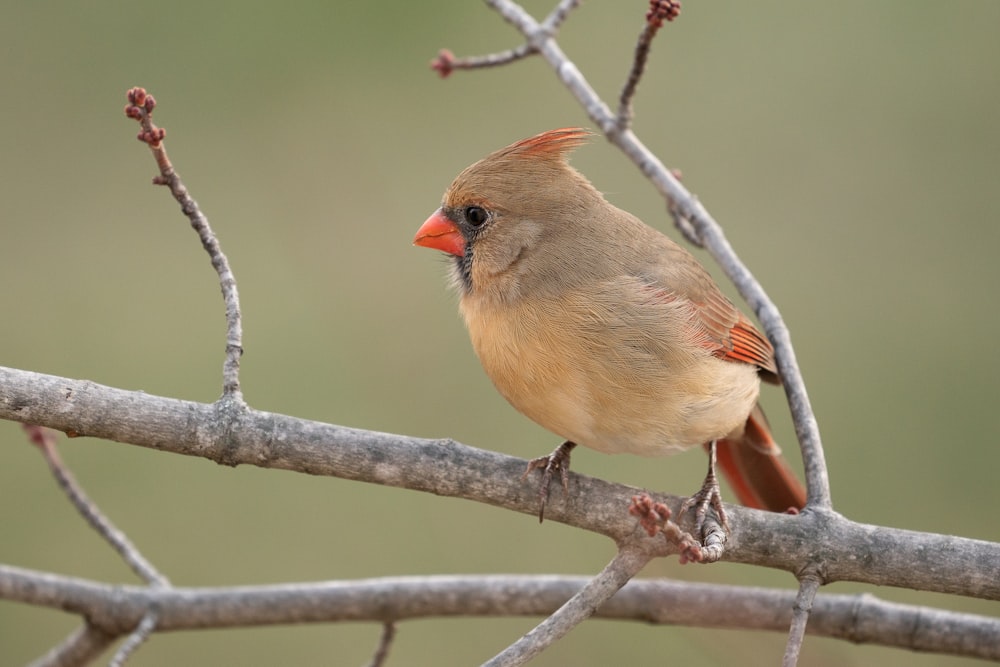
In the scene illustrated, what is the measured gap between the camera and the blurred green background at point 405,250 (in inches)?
182

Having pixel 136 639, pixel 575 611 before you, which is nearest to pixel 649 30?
pixel 575 611

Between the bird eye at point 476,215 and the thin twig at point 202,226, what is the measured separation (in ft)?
2.80

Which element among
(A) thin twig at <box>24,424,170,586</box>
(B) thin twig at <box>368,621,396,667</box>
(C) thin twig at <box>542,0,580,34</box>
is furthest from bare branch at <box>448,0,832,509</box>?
(A) thin twig at <box>24,424,170,586</box>

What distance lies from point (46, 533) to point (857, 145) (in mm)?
3790

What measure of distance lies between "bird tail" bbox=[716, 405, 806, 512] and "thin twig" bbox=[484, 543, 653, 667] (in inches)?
41.9

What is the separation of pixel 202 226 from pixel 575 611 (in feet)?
3.31

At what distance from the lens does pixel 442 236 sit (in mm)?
3125

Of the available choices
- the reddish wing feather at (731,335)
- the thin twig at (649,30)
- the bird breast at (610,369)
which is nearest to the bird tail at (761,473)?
the reddish wing feather at (731,335)

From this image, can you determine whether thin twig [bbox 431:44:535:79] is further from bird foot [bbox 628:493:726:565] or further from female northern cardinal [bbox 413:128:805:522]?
bird foot [bbox 628:493:726:565]

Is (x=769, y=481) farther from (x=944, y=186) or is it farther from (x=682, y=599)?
(x=944, y=186)

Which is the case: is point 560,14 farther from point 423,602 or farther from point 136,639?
point 136,639

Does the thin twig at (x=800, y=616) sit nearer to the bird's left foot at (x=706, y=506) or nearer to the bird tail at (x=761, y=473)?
the bird's left foot at (x=706, y=506)

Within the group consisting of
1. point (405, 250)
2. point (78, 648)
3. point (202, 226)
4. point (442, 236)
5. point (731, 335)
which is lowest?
point (78, 648)

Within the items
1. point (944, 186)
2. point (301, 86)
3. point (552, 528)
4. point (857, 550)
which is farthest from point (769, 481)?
point (301, 86)
